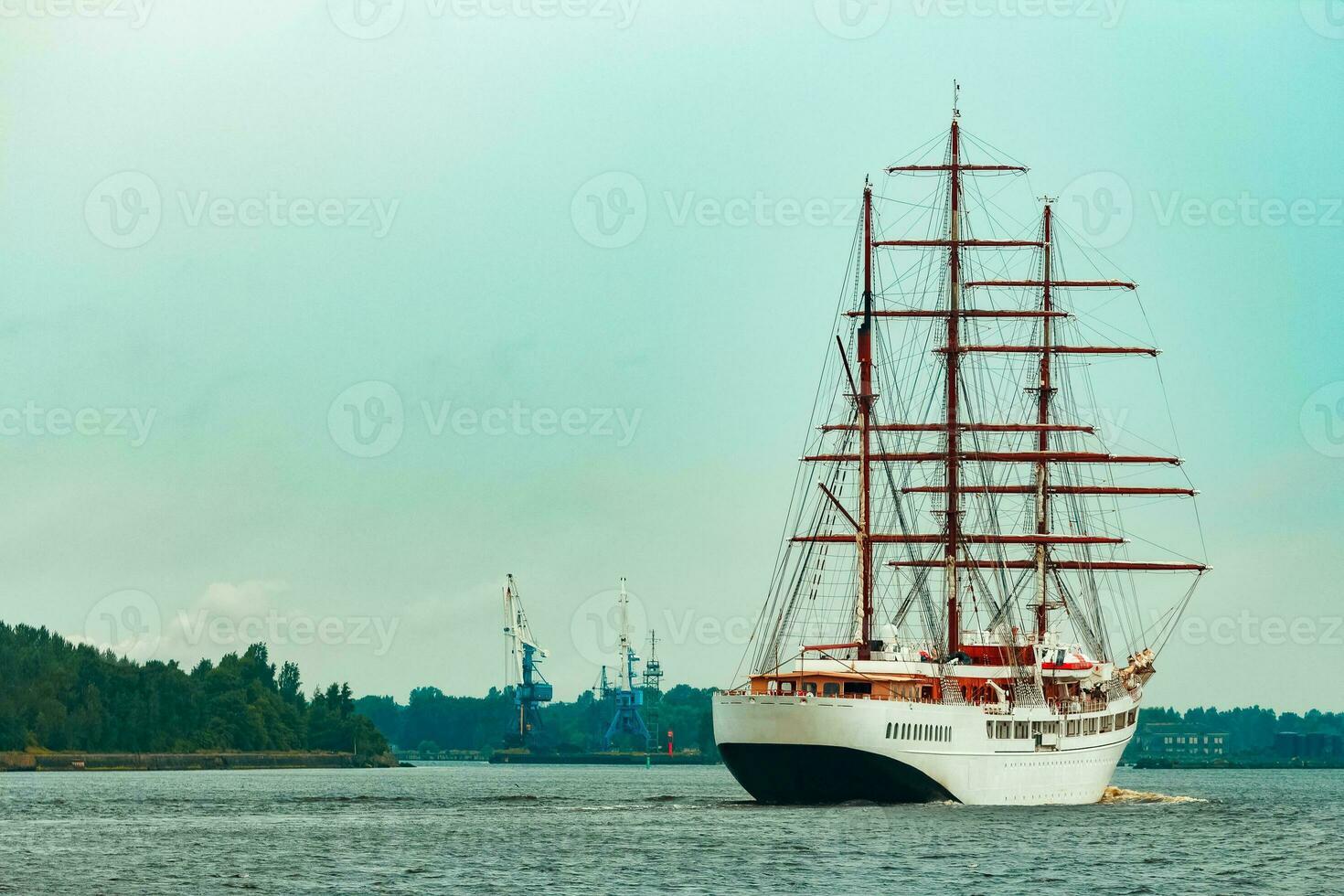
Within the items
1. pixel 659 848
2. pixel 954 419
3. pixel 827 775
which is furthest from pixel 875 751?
pixel 954 419

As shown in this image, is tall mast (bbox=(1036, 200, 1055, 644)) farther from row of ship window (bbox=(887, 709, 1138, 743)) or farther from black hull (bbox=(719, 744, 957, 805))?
black hull (bbox=(719, 744, 957, 805))

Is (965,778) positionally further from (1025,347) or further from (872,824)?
(1025,347)

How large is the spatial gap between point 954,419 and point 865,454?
61.4 feet

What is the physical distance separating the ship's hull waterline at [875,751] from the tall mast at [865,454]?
25.5 feet

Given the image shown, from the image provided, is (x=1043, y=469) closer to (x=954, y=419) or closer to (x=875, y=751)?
(x=954, y=419)

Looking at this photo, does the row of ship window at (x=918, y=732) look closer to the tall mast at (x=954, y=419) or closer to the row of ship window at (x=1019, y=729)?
the row of ship window at (x=1019, y=729)

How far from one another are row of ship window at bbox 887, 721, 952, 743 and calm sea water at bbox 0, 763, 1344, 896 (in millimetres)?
3709

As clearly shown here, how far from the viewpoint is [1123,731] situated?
132 meters

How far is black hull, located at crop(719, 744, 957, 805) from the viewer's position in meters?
101

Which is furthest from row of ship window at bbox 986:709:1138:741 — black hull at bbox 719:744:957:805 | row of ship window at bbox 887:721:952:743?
black hull at bbox 719:744:957:805

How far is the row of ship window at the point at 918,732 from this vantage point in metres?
101

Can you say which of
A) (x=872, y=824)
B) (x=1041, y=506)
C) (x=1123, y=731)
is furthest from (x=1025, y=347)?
(x=872, y=824)

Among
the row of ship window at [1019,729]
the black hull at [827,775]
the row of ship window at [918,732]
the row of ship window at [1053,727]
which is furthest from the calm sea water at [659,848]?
the row of ship window at [1053,727]

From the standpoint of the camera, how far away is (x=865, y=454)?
363ft
